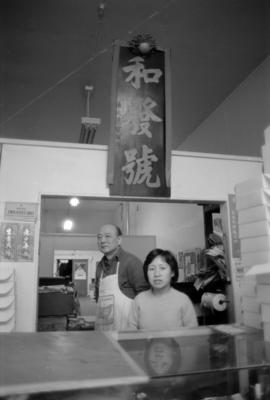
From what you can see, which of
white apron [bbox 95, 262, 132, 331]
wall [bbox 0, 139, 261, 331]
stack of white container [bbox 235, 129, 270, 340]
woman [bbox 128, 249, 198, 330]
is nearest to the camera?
stack of white container [bbox 235, 129, 270, 340]

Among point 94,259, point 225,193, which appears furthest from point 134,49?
point 94,259

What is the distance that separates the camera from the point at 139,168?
97.1 inches

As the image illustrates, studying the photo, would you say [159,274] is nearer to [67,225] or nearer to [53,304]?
[53,304]

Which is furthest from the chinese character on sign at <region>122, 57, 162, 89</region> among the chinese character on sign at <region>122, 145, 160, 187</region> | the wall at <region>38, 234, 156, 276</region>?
the wall at <region>38, 234, 156, 276</region>

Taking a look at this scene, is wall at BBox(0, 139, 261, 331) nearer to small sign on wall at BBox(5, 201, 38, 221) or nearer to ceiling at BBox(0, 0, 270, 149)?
small sign on wall at BBox(5, 201, 38, 221)

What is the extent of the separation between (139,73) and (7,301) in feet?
5.92

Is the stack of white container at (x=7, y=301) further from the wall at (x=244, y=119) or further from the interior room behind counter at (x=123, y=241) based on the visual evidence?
the wall at (x=244, y=119)

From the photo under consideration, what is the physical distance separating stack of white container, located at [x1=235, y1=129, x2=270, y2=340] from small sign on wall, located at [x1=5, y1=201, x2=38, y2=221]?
4.42 feet

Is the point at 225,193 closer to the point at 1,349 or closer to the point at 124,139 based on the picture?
the point at 124,139

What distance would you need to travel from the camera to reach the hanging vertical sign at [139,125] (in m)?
2.44

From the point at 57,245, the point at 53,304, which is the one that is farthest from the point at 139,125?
the point at 57,245

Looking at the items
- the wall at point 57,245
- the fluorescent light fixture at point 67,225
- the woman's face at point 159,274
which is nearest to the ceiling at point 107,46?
the woman's face at point 159,274

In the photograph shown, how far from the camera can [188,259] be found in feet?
15.3

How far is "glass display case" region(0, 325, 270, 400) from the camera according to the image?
80 cm
